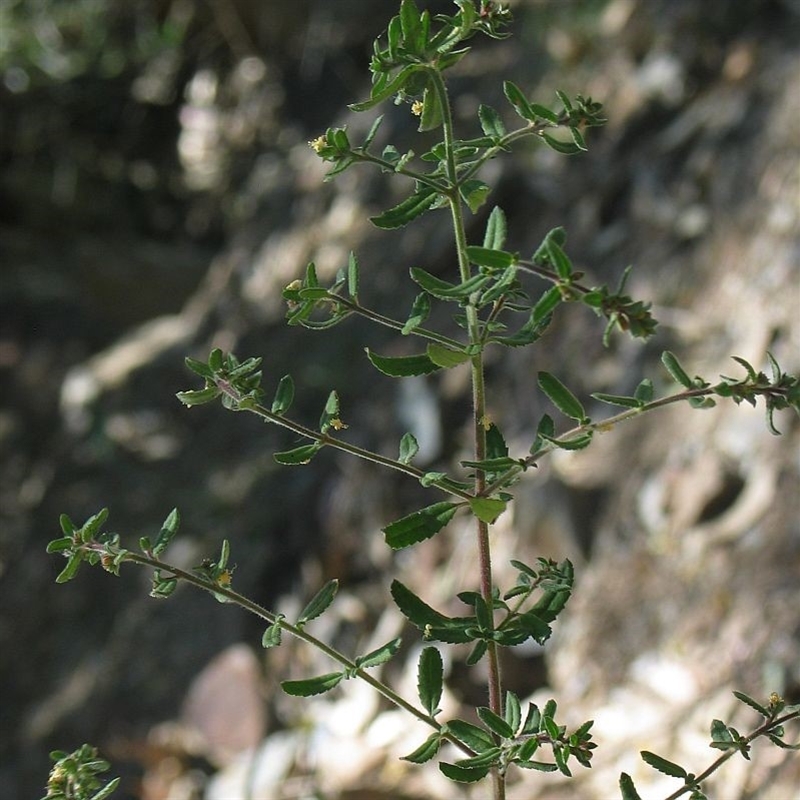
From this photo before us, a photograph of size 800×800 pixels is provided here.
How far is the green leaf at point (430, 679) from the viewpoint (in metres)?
0.83

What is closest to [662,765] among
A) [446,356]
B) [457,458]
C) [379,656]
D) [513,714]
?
[513,714]

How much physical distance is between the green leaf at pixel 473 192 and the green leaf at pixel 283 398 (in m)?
0.19

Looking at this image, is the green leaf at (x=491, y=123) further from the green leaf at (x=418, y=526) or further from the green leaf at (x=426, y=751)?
the green leaf at (x=426, y=751)

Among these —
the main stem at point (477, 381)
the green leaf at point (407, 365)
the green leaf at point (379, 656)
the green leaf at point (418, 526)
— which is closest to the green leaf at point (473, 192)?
the main stem at point (477, 381)

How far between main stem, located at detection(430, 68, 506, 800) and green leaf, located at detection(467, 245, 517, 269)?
0.01 metres

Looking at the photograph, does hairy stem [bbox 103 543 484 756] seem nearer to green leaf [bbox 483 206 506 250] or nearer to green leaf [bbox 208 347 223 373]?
green leaf [bbox 208 347 223 373]

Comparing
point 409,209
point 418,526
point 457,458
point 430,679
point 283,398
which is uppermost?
point 409,209

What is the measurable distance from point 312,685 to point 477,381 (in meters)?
0.25

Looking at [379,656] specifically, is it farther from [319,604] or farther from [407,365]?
[407,365]

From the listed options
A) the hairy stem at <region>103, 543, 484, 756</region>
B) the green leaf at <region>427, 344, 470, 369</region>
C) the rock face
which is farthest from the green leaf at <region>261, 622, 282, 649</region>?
the rock face

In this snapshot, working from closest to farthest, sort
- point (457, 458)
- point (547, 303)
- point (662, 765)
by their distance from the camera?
1. point (547, 303)
2. point (662, 765)
3. point (457, 458)

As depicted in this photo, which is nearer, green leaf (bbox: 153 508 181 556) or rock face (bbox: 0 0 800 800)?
A: green leaf (bbox: 153 508 181 556)

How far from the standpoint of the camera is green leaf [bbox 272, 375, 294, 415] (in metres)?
0.82

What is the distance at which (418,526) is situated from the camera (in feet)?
2.64
